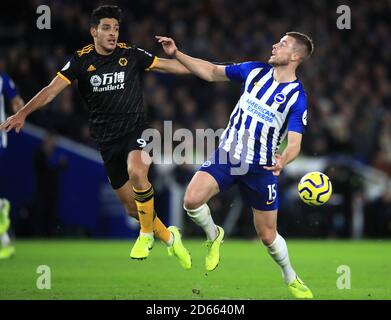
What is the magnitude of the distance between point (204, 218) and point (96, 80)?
5.90ft

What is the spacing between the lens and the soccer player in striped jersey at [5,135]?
39.6ft

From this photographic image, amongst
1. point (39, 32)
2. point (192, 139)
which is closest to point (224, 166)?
point (192, 139)

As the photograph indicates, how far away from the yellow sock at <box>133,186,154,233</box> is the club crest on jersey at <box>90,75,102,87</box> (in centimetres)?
114

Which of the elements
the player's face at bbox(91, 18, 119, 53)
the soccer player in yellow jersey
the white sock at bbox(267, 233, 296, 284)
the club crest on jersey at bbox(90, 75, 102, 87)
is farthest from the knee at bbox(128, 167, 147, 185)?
the white sock at bbox(267, 233, 296, 284)

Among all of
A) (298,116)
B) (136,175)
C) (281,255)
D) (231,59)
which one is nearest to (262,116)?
(298,116)

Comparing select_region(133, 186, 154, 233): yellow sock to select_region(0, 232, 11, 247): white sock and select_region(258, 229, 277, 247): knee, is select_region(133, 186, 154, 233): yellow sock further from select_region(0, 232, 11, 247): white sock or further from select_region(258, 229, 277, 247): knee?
select_region(0, 232, 11, 247): white sock

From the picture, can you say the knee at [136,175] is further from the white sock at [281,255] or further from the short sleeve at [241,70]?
the white sock at [281,255]

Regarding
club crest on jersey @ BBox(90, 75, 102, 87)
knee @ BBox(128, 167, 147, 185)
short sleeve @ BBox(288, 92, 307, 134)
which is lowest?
knee @ BBox(128, 167, 147, 185)

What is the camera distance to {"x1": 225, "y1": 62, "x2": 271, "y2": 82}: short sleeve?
8992 millimetres

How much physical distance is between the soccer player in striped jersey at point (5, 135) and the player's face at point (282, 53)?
421 cm

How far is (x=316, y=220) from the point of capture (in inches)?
688

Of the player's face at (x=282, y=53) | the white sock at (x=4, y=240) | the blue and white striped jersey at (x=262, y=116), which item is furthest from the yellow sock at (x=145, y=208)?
the white sock at (x=4, y=240)

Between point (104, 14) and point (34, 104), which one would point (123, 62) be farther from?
point (34, 104)

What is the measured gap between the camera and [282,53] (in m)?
8.78
